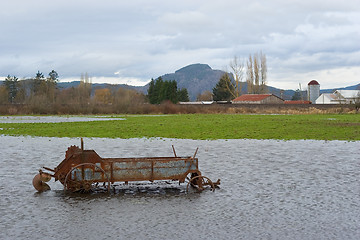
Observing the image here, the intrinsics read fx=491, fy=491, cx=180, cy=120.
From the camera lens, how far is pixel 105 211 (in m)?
12.1

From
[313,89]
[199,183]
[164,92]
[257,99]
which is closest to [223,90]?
[257,99]

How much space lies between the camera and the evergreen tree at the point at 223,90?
155375 millimetres

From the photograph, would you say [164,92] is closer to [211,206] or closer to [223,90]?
[223,90]

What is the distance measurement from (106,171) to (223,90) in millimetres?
143348

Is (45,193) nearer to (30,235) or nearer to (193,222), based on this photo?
(30,235)

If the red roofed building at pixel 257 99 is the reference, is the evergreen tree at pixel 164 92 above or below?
above

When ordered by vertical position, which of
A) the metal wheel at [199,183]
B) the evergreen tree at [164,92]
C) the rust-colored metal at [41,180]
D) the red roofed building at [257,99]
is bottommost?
the metal wheel at [199,183]

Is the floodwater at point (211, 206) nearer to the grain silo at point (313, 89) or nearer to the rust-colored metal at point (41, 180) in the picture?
the rust-colored metal at point (41, 180)

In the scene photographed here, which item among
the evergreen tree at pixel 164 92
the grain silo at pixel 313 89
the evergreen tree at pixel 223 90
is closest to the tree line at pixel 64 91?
the evergreen tree at pixel 164 92

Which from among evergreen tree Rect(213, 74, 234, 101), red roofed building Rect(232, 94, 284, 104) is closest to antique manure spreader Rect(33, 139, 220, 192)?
red roofed building Rect(232, 94, 284, 104)

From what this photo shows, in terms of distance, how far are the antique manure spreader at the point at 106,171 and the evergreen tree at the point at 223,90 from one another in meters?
141

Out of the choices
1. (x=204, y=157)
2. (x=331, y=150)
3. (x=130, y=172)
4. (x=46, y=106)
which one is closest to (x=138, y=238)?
(x=130, y=172)

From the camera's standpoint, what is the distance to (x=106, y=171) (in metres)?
14.2

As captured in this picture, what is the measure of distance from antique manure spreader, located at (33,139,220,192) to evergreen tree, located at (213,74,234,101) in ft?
461
